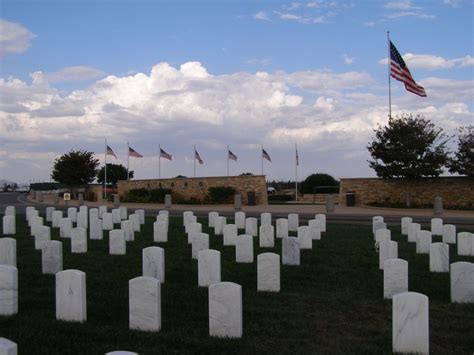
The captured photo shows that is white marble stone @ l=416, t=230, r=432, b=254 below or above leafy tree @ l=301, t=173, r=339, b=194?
below

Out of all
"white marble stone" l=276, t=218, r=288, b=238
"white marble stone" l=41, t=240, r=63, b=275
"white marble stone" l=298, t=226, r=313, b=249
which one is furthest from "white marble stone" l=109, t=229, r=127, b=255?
"white marble stone" l=276, t=218, r=288, b=238

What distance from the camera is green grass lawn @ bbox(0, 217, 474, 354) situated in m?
6.19

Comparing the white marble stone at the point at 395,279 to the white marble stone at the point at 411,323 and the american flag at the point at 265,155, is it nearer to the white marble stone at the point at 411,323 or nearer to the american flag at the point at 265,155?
the white marble stone at the point at 411,323

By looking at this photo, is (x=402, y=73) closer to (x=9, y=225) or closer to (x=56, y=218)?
(x=56, y=218)

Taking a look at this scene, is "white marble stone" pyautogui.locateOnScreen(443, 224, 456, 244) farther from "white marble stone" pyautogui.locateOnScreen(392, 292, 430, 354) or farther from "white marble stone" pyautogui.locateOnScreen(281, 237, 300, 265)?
"white marble stone" pyautogui.locateOnScreen(392, 292, 430, 354)

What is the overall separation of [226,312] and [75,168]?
49031mm

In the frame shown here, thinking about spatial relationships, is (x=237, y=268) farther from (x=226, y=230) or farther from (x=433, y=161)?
(x=433, y=161)

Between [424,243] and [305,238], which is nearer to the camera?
[424,243]

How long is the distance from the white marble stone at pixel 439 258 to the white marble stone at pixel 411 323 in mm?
5025

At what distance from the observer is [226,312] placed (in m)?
6.53

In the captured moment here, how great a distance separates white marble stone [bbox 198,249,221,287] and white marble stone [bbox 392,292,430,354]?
3.78m

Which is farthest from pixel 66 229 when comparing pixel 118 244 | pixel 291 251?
pixel 291 251

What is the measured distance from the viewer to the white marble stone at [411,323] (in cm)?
600

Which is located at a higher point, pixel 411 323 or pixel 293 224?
pixel 293 224
